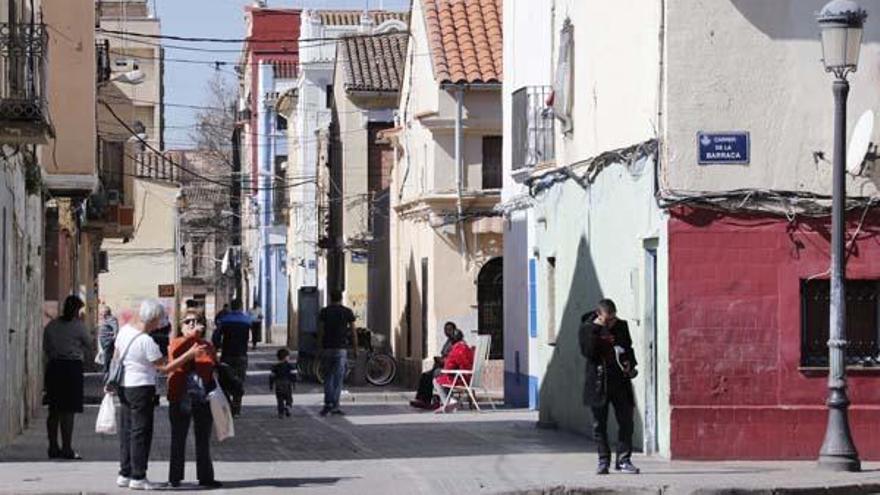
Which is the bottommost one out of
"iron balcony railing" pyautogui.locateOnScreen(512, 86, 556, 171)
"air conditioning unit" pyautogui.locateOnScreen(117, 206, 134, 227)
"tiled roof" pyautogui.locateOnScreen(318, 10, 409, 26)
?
"air conditioning unit" pyautogui.locateOnScreen(117, 206, 134, 227)

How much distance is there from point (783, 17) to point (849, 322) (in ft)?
10.4

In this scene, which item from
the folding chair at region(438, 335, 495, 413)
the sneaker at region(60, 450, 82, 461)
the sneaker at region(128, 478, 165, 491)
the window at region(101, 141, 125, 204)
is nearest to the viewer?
the sneaker at region(128, 478, 165, 491)

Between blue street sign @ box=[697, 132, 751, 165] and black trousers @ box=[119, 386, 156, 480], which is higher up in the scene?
blue street sign @ box=[697, 132, 751, 165]

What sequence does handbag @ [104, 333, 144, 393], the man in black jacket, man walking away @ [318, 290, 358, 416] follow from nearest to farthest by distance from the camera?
handbag @ [104, 333, 144, 393] → the man in black jacket → man walking away @ [318, 290, 358, 416]

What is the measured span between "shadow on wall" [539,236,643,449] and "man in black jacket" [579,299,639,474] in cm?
331

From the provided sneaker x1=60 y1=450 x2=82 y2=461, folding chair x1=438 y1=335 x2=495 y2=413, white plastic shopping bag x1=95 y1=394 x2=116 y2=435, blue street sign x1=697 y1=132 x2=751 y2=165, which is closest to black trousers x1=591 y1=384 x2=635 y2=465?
blue street sign x1=697 y1=132 x2=751 y2=165

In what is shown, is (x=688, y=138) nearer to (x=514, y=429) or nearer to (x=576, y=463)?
(x=576, y=463)

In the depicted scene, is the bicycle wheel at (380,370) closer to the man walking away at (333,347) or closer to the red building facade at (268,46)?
the man walking away at (333,347)

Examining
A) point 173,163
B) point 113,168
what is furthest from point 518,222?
point 173,163

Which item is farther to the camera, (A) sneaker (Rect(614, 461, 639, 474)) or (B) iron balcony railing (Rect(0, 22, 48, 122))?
(B) iron balcony railing (Rect(0, 22, 48, 122))

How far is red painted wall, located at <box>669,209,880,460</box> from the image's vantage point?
19969 millimetres

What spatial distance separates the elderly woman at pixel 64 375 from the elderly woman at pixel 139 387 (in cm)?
321

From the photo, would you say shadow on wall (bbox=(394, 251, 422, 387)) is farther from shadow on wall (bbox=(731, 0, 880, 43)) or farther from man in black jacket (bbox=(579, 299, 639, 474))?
man in black jacket (bbox=(579, 299, 639, 474))

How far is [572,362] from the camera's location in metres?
24.9
